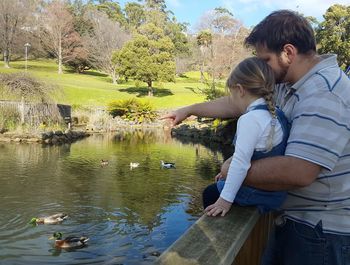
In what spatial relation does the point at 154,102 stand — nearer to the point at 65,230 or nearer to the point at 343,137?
the point at 65,230

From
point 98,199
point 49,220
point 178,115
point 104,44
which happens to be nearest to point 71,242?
point 49,220

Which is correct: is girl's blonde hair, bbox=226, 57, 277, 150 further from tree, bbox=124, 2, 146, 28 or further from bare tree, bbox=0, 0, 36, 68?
tree, bbox=124, 2, 146, 28

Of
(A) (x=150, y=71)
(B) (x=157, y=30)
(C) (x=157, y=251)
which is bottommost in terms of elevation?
(C) (x=157, y=251)

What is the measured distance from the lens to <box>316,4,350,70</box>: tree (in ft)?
79.6

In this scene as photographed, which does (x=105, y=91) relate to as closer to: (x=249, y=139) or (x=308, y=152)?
(x=249, y=139)

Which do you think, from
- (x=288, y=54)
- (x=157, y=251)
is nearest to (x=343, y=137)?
(x=288, y=54)

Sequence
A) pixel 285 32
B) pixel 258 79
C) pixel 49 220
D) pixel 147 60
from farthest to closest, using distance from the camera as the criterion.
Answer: pixel 147 60 → pixel 49 220 → pixel 258 79 → pixel 285 32

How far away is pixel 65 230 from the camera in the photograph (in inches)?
370

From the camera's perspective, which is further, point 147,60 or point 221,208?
point 147,60

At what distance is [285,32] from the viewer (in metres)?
1.58

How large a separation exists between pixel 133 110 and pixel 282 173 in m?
31.1

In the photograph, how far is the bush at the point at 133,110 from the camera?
105ft

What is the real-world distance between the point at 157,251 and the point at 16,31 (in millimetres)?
42857

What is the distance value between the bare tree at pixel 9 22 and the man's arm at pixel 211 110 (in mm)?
44344
